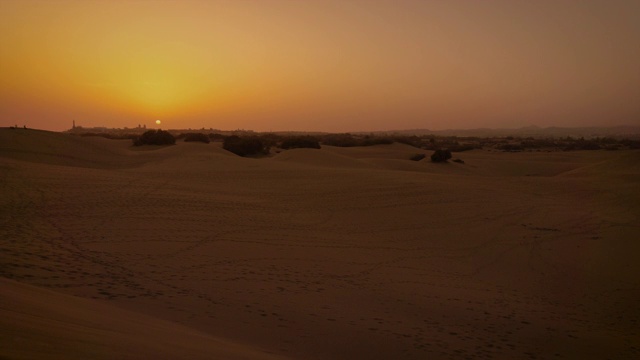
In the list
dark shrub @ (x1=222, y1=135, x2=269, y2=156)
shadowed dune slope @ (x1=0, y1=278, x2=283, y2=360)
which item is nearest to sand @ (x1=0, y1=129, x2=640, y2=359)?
shadowed dune slope @ (x1=0, y1=278, x2=283, y2=360)

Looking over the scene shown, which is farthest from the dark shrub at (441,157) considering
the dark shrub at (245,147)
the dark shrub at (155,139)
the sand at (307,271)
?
the dark shrub at (155,139)

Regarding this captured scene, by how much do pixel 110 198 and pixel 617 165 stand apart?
25819mm

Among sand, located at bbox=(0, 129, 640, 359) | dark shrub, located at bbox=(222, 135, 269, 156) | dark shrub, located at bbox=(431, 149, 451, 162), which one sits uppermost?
dark shrub, located at bbox=(222, 135, 269, 156)

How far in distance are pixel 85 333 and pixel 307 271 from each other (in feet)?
14.7

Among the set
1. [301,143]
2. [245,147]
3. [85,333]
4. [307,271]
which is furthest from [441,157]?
[85,333]

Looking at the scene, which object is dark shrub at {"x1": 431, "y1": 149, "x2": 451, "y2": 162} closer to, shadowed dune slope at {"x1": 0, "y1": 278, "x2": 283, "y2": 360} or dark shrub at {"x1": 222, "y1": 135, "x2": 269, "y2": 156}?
dark shrub at {"x1": 222, "y1": 135, "x2": 269, "y2": 156}

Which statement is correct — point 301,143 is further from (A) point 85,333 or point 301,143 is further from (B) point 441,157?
(A) point 85,333

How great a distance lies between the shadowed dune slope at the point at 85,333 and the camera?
305cm

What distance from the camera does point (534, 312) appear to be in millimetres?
7215

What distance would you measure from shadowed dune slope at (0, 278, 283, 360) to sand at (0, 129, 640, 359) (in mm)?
24

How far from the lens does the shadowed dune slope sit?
3.05 m

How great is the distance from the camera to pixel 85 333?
12.0 ft

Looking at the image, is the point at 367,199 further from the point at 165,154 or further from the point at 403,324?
the point at 165,154

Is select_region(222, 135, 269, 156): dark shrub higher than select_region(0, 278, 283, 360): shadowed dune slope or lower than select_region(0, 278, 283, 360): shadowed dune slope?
higher
